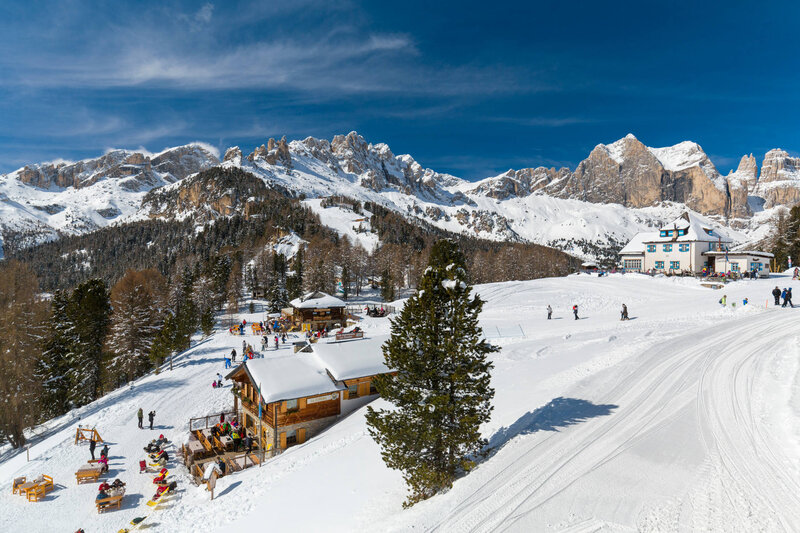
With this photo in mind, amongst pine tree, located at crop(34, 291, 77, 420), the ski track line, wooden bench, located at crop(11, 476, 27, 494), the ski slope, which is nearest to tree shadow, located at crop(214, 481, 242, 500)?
the ski slope

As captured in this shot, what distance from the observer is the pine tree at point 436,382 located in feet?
39.5

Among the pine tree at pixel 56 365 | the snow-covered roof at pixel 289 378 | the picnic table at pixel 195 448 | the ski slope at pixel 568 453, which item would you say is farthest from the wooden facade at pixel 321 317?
the picnic table at pixel 195 448

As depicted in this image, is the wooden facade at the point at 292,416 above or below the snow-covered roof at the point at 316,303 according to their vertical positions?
below

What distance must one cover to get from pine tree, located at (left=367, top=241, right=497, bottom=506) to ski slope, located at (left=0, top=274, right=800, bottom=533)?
44.2 inches

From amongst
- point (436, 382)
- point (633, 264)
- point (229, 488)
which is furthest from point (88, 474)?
point (633, 264)

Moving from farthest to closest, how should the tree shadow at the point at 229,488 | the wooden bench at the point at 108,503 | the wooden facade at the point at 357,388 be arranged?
1. the wooden facade at the point at 357,388
2. the wooden bench at the point at 108,503
3. the tree shadow at the point at 229,488

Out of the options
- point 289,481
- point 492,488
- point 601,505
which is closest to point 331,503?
point 289,481

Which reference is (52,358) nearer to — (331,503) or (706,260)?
(331,503)

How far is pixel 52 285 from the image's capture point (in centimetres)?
17200

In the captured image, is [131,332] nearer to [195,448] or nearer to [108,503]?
[195,448]

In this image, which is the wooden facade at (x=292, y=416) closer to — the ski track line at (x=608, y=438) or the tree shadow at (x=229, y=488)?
the tree shadow at (x=229, y=488)

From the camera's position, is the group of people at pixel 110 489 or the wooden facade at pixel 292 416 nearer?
the group of people at pixel 110 489

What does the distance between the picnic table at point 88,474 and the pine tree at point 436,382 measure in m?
20.9

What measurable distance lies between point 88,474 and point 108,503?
139 inches
